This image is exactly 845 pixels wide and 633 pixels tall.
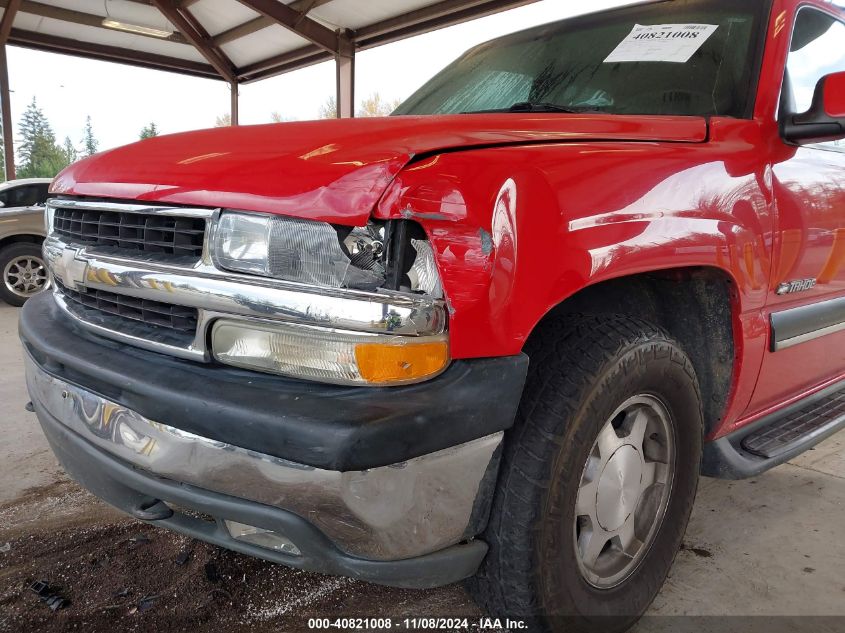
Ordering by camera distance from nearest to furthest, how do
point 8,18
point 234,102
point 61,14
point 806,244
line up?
1. point 806,244
2. point 8,18
3. point 61,14
4. point 234,102

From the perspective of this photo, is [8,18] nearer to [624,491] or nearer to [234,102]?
[234,102]

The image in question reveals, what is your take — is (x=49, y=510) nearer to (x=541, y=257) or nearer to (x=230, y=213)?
(x=230, y=213)

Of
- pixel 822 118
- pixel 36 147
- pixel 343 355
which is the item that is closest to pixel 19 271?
pixel 343 355

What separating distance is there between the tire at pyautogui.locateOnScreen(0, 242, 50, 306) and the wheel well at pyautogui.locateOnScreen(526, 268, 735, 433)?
670cm

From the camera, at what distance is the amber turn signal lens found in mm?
1213

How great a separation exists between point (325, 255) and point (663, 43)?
1619 millimetres

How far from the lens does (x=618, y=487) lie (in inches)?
65.5

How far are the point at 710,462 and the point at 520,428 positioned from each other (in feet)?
3.32

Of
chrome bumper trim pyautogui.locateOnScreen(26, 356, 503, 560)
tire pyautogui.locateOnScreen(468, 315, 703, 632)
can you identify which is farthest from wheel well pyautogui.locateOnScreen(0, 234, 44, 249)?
tire pyautogui.locateOnScreen(468, 315, 703, 632)

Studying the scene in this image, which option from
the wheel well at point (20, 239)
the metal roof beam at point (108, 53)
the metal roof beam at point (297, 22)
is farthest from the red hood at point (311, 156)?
the metal roof beam at point (108, 53)

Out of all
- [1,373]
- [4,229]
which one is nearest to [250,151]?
[1,373]

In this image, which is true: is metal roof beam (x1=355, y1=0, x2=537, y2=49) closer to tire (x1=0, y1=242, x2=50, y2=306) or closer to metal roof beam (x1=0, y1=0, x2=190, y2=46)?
metal roof beam (x1=0, y1=0, x2=190, y2=46)

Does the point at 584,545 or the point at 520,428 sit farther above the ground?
the point at 520,428

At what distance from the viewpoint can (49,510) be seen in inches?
94.7
